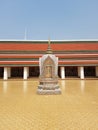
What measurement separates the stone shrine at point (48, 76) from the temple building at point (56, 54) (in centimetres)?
1028

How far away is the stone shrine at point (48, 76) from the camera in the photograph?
12.1 meters

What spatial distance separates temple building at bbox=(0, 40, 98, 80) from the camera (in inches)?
928

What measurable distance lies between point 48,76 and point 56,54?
13.0 m

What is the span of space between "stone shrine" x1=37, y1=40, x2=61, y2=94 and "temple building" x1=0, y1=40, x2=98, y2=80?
10.3 metres

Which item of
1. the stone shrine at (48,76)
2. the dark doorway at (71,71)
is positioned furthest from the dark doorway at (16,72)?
the stone shrine at (48,76)

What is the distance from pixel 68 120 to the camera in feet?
19.1

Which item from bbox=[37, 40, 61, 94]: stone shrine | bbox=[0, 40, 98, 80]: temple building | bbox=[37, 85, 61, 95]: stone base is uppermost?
bbox=[0, 40, 98, 80]: temple building

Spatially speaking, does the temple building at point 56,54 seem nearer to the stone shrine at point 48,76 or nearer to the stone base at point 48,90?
the stone shrine at point 48,76

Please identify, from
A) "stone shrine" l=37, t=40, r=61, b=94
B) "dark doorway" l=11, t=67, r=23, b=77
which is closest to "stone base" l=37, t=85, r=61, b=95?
"stone shrine" l=37, t=40, r=61, b=94

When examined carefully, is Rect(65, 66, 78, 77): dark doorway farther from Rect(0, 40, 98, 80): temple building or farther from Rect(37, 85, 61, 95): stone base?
Rect(37, 85, 61, 95): stone base

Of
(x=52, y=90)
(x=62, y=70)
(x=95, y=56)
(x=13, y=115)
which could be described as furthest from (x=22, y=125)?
(x=95, y=56)

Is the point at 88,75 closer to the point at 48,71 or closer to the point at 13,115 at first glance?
the point at 48,71

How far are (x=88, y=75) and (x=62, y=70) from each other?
5.46 meters

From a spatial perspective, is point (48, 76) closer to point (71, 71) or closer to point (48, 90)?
point (48, 90)
